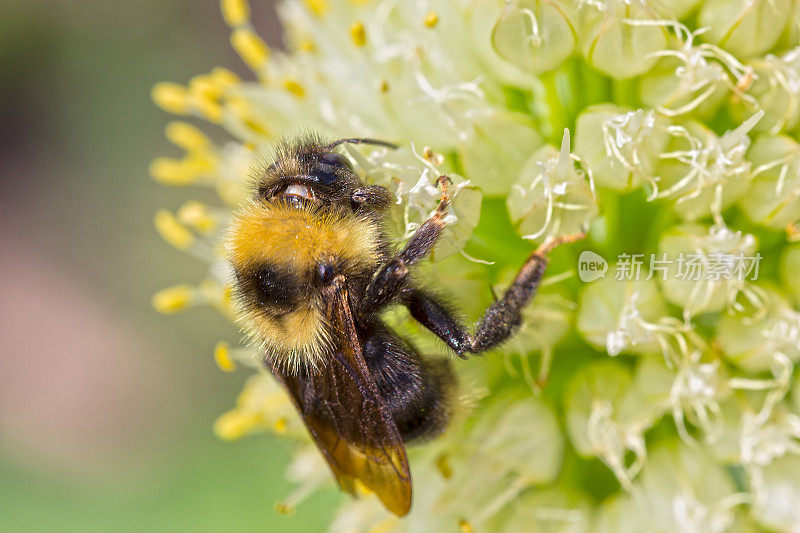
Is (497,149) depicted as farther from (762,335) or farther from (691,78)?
(762,335)

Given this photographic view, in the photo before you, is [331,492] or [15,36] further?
[15,36]

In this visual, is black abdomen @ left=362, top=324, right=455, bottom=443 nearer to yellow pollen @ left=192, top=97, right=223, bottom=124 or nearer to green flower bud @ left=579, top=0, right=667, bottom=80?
green flower bud @ left=579, top=0, right=667, bottom=80

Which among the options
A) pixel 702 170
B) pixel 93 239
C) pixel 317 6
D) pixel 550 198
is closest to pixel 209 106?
pixel 317 6

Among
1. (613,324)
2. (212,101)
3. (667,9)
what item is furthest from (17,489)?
(667,9)

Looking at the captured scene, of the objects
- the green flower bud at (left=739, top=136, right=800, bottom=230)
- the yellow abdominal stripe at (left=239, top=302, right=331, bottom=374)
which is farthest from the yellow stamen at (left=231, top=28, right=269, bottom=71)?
the green flower bud at (left=739, top=136, right=800, bottom=230)

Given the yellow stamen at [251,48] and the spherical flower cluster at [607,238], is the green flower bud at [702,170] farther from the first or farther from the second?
the yellow stamen at [251,48]

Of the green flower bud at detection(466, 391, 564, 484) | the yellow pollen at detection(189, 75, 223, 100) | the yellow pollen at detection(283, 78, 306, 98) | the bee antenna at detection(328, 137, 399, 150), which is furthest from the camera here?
the yellow pollen at detection(189, 75, 223, 100)

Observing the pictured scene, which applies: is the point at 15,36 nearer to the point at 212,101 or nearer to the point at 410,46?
the point at 212,101
